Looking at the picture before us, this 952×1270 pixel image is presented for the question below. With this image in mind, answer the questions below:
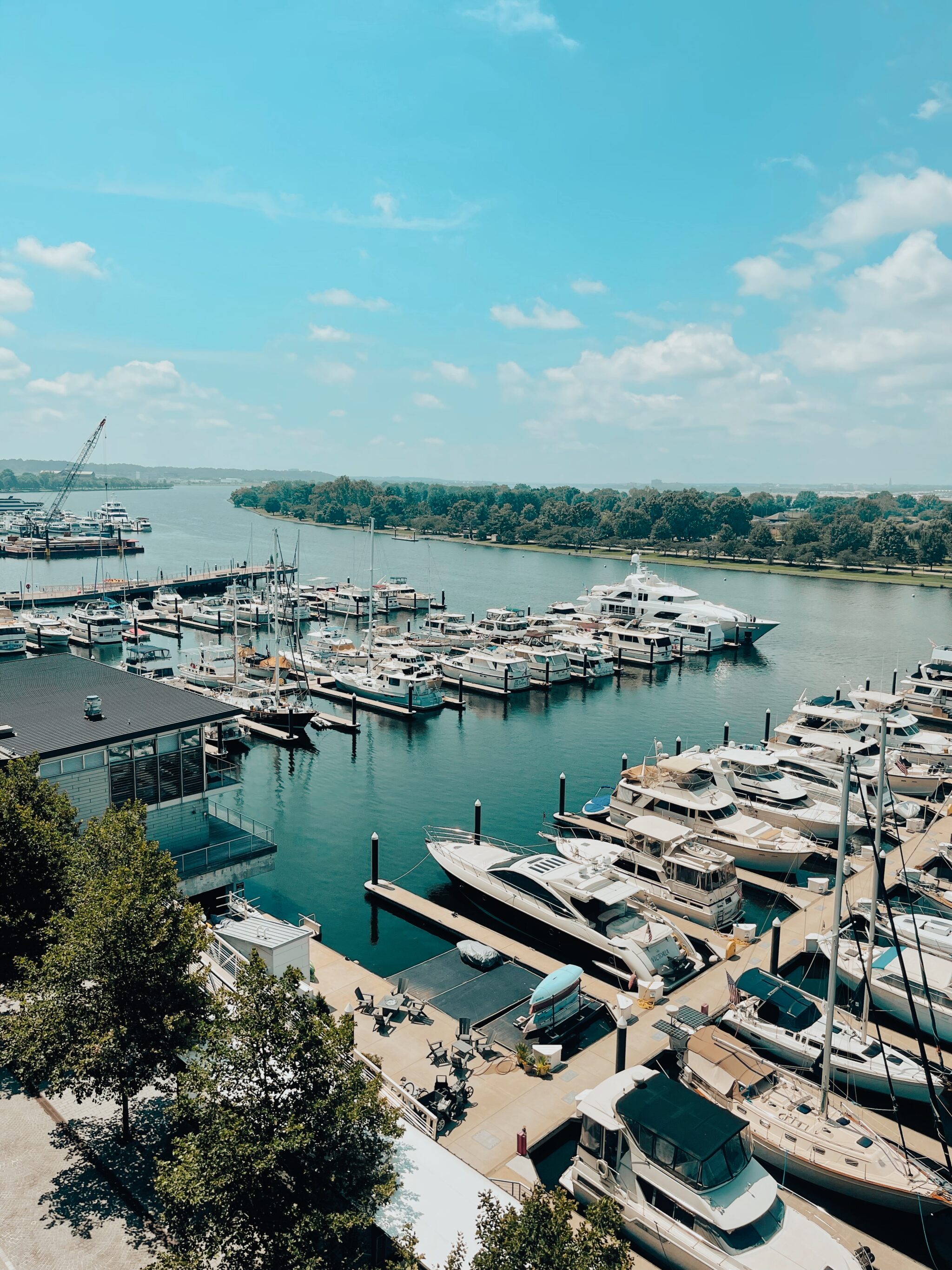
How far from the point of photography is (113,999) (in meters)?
17.5

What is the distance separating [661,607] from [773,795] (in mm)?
59948

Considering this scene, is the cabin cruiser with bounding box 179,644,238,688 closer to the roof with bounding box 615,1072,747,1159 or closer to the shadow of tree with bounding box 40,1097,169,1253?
the shadow of tree with bounding box 40,1097,169,1253

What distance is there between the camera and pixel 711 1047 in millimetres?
23109

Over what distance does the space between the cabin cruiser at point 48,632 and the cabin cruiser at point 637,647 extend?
59663 millimetres

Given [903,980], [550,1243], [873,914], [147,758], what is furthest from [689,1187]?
[147,758]

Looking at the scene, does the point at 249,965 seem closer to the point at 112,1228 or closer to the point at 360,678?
the point at 112,1228

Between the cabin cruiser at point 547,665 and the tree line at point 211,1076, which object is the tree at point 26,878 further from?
the cabin cruiser at point 547,665

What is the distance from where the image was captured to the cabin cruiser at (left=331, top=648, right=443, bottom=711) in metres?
71.1

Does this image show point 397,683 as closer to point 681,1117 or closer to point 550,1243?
point 681,1117

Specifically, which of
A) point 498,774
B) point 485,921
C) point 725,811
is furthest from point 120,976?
point 498,774

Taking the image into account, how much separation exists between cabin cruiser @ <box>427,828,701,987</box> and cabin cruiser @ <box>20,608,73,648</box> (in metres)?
73.0

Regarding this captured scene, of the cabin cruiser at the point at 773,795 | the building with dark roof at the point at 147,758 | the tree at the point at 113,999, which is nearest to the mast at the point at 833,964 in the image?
the tree at the point at 113,999

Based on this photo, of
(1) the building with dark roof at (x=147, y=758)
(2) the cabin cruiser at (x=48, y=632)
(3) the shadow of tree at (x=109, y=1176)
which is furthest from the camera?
(2) the cabin cruiser at (x=48, y=632)

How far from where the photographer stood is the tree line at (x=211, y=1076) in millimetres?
12945
